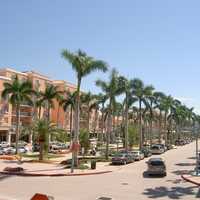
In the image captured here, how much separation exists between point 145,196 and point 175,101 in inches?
3631

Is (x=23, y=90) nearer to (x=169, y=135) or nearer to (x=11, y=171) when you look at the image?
(x=11, y=171)

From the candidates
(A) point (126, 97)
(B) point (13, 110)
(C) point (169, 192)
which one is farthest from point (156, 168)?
(B) point (13, 110)

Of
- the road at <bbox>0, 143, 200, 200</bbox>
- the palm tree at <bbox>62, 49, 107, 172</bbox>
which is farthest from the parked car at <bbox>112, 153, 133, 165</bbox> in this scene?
the road at <bbox>0, 143, 200, 200</bbox>

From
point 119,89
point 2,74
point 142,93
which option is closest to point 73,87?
point 2,74

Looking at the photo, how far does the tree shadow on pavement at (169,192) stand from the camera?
23.5m

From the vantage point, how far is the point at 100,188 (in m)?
Result: 26.0

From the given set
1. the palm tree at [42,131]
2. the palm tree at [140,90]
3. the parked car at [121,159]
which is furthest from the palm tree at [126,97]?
the palm tree at [42,131]

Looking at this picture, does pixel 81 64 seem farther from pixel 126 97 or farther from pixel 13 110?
pixel 13 110

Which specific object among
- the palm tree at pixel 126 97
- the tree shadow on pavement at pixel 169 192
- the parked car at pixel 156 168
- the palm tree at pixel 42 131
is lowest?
the tree shadow on pavement at pixel 169 192

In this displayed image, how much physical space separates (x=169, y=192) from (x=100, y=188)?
4449 mm

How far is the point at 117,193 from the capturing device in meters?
24.0

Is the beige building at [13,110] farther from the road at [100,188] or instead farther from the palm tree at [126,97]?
the road at [100,188]

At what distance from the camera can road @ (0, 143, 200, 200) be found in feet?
75.3

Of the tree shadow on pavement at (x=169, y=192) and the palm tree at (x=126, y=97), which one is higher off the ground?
the palm tree at (x=126, y=97)
